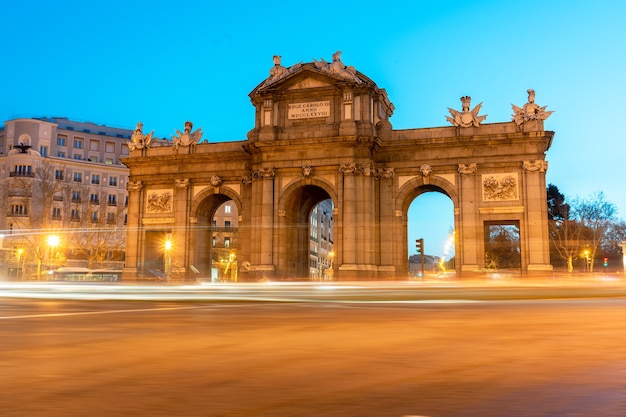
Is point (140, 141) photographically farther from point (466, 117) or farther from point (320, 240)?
point (320, 240)

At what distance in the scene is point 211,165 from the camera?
48875 millimetres

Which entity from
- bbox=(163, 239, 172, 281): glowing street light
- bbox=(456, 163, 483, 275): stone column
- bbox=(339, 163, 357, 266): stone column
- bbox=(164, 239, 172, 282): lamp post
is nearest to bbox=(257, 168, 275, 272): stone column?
bbox=(339, 163, 357, 266): stone column

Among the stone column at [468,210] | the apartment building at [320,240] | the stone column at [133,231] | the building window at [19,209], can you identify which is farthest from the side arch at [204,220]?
the apartment building at [320,240]

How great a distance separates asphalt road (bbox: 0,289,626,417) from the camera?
13.7 ft

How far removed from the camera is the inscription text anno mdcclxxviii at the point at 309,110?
44312 mm

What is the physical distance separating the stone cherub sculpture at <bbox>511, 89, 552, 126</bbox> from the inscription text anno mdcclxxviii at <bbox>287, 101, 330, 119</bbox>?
43.2 feet

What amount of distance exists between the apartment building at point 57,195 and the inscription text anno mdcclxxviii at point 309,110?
141 ft

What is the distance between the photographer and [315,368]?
5.70 meters

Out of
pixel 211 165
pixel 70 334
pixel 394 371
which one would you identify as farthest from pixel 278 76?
pixel 394 371

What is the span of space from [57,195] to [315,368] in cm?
9411

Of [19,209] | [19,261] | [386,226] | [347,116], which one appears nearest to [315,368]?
[347,116]

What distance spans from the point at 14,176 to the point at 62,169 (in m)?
6.66

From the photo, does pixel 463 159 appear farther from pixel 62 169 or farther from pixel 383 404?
pixel 62 169

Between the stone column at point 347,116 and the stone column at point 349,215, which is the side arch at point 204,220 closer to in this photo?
the stone column at point 349,215
